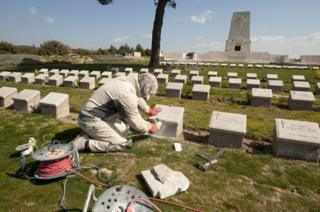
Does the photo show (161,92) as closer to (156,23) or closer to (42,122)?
(42,122)

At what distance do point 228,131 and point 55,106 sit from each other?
4.35m

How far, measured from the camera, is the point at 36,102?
21.7 feet

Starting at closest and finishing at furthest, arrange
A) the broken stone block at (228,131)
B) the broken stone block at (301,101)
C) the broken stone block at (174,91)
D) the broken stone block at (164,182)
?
1. the broken stone block at (164,182)
2. the broken stone block at (228,131)
3. the broken stone block at (301,101)
4. the broken stone block at (174,91)

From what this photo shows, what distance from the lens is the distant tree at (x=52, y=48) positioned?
135ft

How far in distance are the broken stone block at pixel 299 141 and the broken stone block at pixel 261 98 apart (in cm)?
406

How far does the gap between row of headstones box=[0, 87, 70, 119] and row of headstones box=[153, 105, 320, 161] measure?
9.35 feet

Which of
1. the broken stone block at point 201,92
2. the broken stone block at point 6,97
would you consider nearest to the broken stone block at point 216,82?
the broken stone block at point 201,92

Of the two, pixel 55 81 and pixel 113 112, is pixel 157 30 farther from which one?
pixel 113 112

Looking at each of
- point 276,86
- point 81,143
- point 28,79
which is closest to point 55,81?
point 28,79

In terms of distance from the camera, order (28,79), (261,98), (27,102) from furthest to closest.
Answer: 1. (28,79)
2. (261,98)
3. (27,102)

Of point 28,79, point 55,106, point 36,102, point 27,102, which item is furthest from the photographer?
point 28,79

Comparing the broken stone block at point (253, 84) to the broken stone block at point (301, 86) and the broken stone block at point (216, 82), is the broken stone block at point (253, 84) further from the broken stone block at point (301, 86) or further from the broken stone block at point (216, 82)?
the broken stone block at point (301, 86)

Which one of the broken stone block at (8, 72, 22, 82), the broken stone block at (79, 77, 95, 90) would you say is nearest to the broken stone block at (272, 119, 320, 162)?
the broken stone block at (79, 77, 95, 90)

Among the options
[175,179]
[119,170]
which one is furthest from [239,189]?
[119,170]
